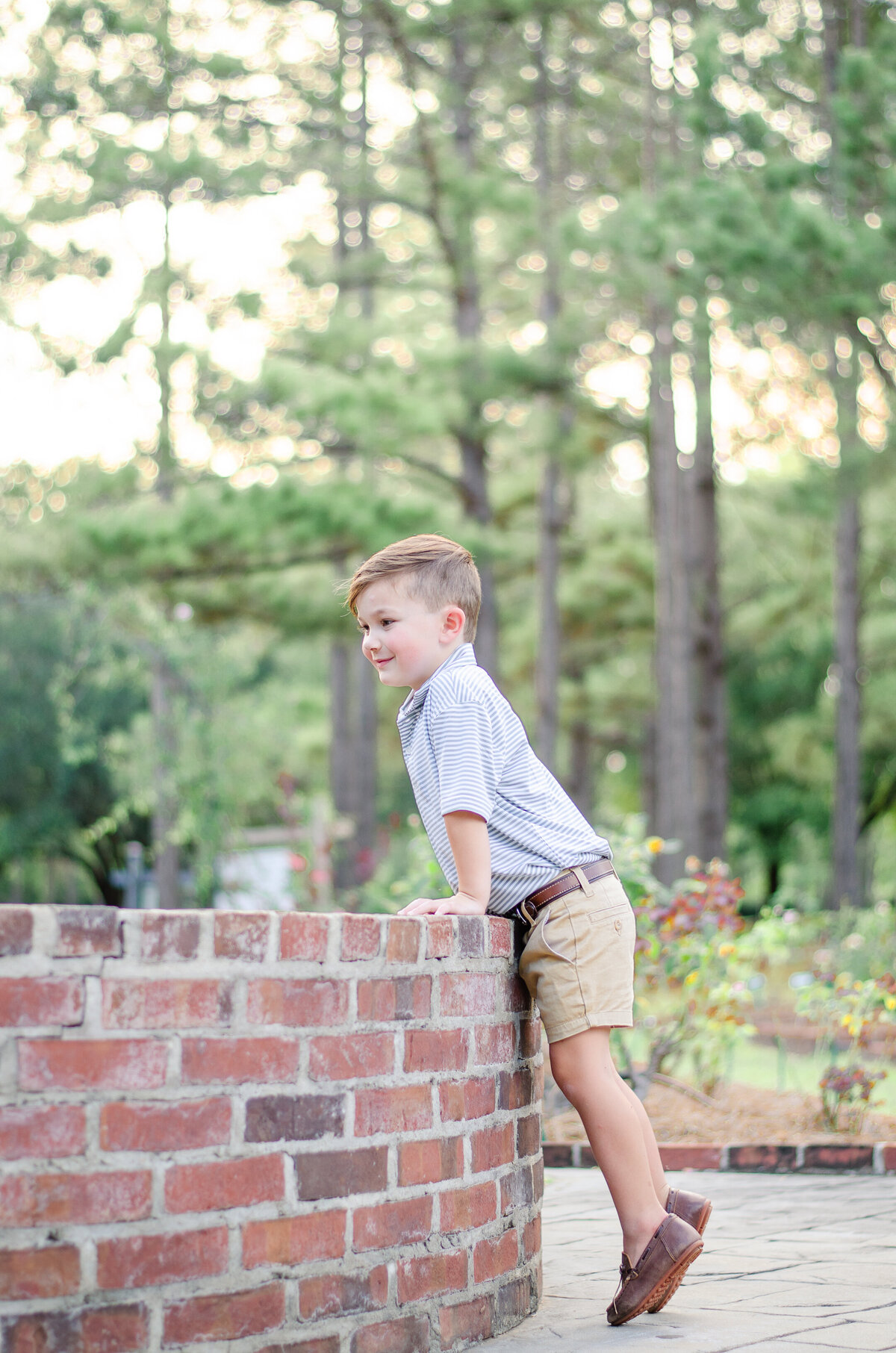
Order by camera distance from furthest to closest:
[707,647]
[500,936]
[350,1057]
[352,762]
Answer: [352,762], [707,647], [500,936], [350,1057]

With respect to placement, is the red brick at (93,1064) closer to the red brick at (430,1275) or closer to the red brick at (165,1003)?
the red brick at (165,1003)

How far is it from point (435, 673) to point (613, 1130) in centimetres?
88

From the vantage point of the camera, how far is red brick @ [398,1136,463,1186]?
7.28ft

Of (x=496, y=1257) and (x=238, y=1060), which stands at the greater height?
(x=238, y=1060)

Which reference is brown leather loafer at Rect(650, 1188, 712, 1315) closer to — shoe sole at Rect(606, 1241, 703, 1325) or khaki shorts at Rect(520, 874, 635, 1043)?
shoe sole at Rect(606, 1241, 703, 1325)

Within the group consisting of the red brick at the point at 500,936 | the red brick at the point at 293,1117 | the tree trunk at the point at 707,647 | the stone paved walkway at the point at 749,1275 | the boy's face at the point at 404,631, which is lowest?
the stone paved walkway at the point at 749,1275

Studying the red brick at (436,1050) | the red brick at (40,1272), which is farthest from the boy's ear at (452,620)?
the red brick at (40,1272)

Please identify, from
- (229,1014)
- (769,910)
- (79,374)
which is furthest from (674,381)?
(229,1014)

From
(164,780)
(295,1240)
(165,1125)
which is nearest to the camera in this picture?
(165,1125)

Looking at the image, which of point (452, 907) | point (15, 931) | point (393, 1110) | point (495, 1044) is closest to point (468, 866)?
point (452, 907)

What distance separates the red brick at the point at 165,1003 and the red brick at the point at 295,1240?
296 mm

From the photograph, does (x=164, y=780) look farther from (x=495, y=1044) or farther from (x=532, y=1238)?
(x=495, y=1044)

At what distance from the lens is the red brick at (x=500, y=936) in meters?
2.54

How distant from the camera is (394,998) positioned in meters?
2.24
